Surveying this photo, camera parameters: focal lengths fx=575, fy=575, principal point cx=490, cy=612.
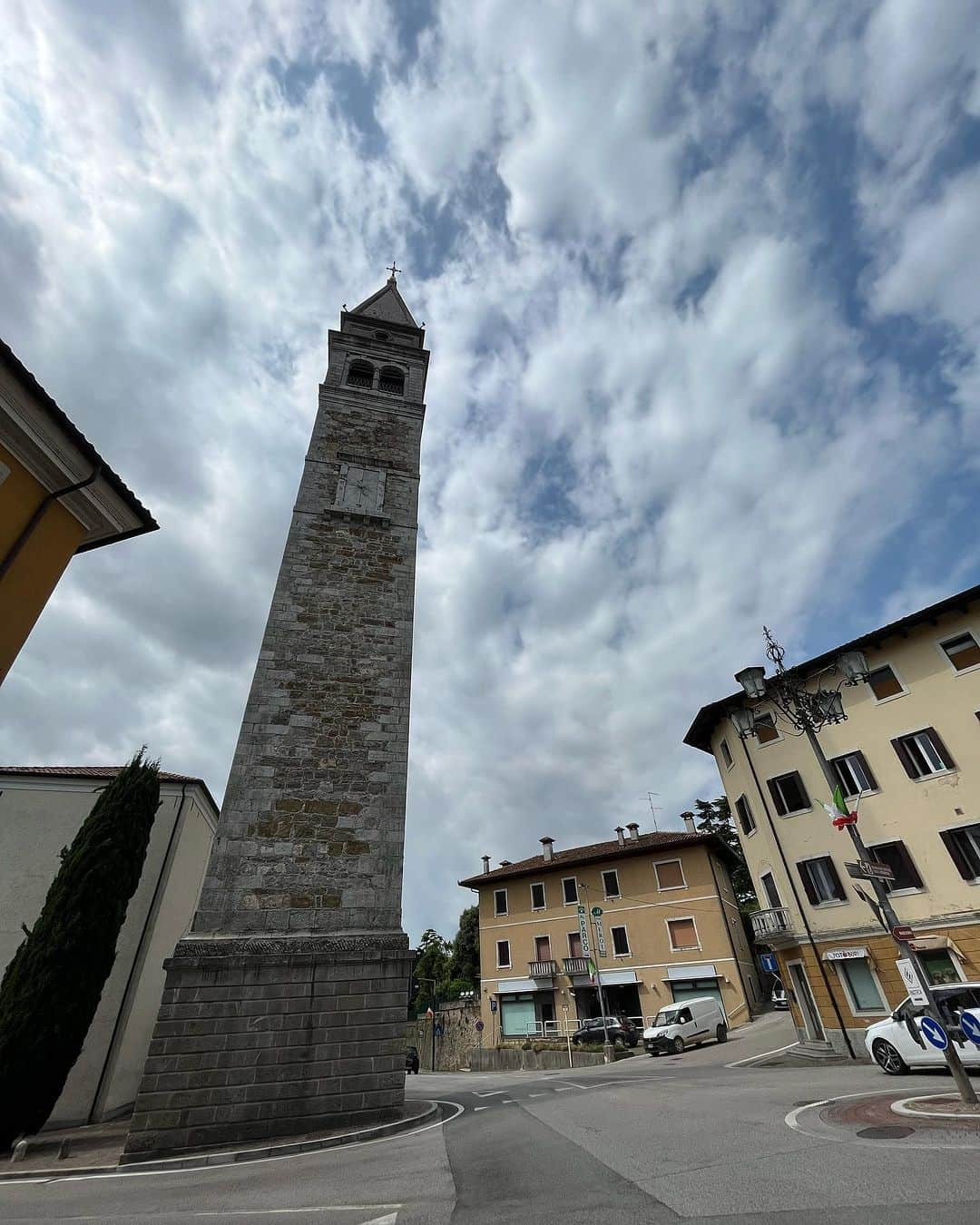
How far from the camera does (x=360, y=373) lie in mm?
19922

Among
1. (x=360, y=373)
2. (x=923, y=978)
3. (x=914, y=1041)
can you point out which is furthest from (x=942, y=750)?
(x=360, y=373)

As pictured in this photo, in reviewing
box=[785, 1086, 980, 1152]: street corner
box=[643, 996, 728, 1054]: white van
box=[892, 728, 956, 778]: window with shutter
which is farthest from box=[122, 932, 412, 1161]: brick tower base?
box=[643, 996, 728, 1054]: white van

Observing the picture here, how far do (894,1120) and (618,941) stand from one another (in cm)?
2639

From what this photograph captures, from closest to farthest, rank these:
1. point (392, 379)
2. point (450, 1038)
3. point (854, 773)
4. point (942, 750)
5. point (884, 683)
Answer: point (942, 750), point (854, 773), point (884, 683), point (392, 379), point (450, 1038)

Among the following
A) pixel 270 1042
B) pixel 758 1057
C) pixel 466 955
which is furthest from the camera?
pixel 466 955

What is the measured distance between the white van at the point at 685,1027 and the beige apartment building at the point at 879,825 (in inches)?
185

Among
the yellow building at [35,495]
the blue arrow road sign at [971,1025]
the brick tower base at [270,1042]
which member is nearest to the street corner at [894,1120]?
the blue arrow road sign at [971,1025]

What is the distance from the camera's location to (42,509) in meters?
7.33

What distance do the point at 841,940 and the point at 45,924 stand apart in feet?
68.7

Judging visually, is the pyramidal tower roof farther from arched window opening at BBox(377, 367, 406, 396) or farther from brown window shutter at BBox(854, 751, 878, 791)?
brown window shutter at BBox(854, 751, 878, 791)

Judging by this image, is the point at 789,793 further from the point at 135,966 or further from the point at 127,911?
the point at 127,911

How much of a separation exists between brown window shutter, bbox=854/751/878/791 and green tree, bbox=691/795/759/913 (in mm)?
13880

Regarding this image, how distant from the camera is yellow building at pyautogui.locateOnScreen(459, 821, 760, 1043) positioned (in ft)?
92.1

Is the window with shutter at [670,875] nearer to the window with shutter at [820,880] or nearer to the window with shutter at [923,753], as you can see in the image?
the window with shutter at [820,880]
